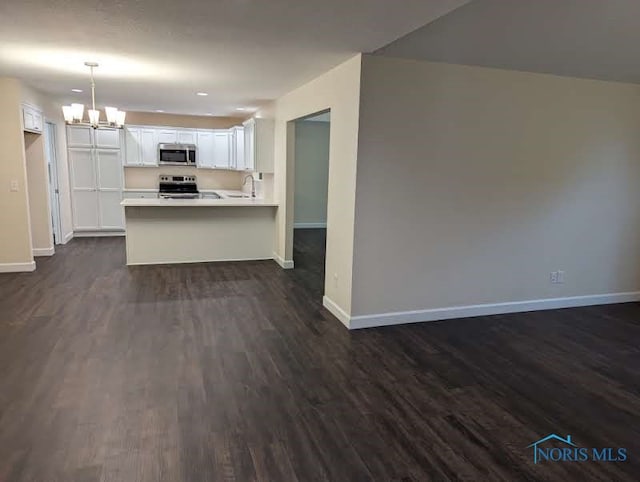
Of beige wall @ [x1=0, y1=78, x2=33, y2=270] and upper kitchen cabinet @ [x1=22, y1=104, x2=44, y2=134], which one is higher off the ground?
upper kitchen cabinet @ [x1=22, y1=104, x2=44, y2=134]

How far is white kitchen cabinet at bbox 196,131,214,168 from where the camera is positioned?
8816 millimetres

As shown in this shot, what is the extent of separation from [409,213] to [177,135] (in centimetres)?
624

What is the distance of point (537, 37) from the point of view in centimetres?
323

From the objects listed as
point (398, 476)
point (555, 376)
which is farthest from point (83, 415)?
point (555, 376)

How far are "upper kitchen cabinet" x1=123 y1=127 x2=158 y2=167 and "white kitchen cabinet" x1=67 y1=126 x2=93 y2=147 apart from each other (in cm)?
64

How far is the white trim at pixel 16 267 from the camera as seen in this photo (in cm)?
564

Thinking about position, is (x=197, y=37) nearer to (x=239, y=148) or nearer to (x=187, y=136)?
(x=239, y=148)

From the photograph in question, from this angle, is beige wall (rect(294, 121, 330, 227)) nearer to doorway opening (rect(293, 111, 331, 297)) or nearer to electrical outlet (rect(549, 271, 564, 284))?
doorway opening (rect(293, 111, 331, 297))

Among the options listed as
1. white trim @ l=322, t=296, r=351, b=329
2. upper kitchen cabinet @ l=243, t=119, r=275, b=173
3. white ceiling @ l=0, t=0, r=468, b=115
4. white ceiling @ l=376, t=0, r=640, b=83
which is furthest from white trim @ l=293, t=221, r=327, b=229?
white ceiling @ l=376, t=0, r=640, b=83

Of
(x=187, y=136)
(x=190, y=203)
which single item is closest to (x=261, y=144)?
(x=190, y=203)

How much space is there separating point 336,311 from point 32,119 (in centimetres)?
506

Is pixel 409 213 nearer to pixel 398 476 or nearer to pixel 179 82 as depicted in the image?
pixel 398 476

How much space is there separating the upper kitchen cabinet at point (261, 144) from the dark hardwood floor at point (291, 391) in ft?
8.60

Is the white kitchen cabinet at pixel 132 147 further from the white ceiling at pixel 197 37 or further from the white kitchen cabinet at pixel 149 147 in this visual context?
the white ceiling at pixel 197 37
